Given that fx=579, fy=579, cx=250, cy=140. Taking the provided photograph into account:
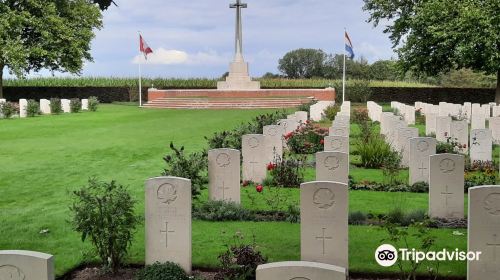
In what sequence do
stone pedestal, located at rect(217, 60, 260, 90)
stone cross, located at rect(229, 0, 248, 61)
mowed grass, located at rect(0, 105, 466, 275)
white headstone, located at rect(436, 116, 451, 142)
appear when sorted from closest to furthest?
mowed grass, located at rect(0, 105, 466, 275), white headstone, located at rect(436, 116, 451, 142), stone cross, located at rect(229, 0, 248, 61), stone pedestal, located at rect(217, 60, 260, 90)

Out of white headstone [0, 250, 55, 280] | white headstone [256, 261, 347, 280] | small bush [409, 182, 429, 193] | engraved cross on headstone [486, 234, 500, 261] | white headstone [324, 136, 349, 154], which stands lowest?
small bush [409, 182, 429, 193]

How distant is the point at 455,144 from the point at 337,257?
7774mm

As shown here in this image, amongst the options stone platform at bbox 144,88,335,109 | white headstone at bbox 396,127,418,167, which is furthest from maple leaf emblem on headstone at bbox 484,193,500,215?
stone platform at bbox 144,88,335,109

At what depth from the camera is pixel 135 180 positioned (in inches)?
420

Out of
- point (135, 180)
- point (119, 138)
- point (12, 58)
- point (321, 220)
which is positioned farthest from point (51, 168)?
point (12, 58)

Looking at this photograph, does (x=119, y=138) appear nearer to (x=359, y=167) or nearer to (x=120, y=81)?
(x=359, y=167)

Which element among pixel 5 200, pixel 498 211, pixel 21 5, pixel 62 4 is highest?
pixel 21 5

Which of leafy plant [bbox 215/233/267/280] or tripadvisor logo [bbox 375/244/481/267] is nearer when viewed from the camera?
leafy plant [bbox 215/233/267/280]

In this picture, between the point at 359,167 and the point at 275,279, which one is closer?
the point at 275,279

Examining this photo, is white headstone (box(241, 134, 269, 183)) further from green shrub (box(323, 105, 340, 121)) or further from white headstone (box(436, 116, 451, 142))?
green shrub (box(323, 105, 340, 121))

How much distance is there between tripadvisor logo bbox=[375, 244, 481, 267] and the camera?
5.73 meters

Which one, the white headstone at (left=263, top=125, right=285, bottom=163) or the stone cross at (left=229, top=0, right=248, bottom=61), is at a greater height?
the stone cross at (left=229, top=0, right=248, bottom=61)

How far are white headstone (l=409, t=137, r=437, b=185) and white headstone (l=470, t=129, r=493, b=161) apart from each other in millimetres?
2747

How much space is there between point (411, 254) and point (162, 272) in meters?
2.37
